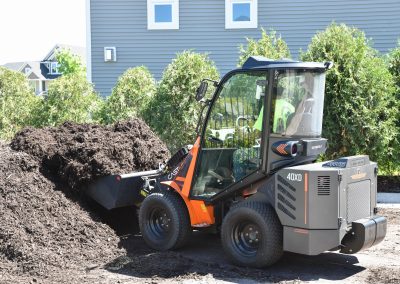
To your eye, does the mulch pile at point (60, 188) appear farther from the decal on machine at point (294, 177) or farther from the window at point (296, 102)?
the window at point (296, 102)

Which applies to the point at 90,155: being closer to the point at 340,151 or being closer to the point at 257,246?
the point at 257,246

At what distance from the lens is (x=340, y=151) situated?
11.4m

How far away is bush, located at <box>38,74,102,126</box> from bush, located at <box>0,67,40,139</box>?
0.51m

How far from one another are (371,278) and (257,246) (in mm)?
1245

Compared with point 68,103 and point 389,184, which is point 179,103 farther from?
point 389,184

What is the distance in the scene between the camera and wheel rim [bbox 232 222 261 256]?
21.4 feet

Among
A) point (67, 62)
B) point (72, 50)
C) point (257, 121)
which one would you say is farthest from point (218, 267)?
point (72, 50)

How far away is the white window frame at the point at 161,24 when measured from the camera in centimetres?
1705

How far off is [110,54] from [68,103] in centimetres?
406

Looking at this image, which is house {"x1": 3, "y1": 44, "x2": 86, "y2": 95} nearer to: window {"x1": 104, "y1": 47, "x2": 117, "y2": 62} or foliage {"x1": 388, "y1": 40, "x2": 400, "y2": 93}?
window {"x1": 104, "y1": 47, "x2": 117, "y2": 62}

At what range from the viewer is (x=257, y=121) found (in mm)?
6527

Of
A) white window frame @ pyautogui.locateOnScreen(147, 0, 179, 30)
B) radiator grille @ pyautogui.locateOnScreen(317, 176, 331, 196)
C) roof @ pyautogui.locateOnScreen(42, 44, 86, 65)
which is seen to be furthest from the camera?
roof @ pyautogui.locateOnScreen(42, 44, 86, 65)

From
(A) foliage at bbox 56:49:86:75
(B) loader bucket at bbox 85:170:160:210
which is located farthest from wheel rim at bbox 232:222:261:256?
(A) foliage at bbox 56:49:86:75

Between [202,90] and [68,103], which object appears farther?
[68,103]
